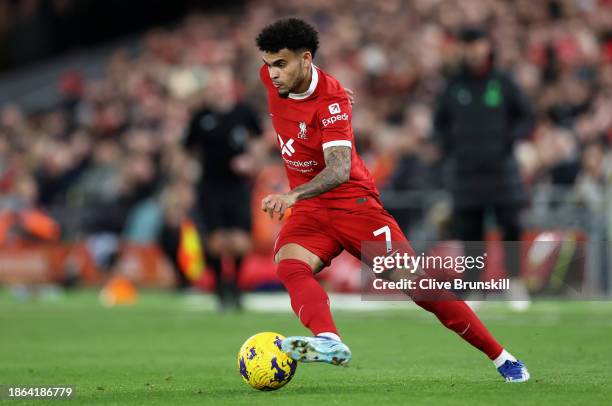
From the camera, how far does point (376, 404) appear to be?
21.4 ft

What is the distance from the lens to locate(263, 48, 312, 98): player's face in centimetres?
739

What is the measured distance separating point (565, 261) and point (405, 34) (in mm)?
11612

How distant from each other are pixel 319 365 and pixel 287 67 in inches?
101

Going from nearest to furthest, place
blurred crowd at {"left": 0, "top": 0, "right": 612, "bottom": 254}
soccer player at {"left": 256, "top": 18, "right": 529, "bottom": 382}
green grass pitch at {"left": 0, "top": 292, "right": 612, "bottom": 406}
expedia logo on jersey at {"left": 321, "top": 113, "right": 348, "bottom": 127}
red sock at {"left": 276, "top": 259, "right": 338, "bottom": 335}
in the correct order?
green grass pitch at {"left": 0, "top": 292, "right": 612, "bottom": 406} → red sock at {"left": 276, "top": 259, "right": 338, "bottom": 335} → soccer player at {"left": 256, "top": 18, "right": 529, "bottom": 382} → expedia logo on jersey at {"left": 321, "top": 113, "right": 348, "bottom": 127} → blurred crowd at {"left": 0, "top": 0, "right": 612, "bottom": 254}

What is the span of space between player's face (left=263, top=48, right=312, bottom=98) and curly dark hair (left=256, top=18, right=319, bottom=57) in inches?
1.3

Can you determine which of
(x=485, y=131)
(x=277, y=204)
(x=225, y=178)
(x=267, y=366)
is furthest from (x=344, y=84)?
(x=277, y=204)

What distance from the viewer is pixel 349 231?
764 centimetres

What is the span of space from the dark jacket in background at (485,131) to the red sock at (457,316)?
20.7ft

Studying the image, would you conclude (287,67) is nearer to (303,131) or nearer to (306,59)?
(306,59)

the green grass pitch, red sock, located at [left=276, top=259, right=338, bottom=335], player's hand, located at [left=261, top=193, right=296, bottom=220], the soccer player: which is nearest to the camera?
player's hand, located at [left=261, top=193, right=296, bottom=220]

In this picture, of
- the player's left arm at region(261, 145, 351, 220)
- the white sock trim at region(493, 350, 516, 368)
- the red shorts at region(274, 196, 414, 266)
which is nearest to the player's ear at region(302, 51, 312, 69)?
the player's left arm at region(261, 145, 351, 220)

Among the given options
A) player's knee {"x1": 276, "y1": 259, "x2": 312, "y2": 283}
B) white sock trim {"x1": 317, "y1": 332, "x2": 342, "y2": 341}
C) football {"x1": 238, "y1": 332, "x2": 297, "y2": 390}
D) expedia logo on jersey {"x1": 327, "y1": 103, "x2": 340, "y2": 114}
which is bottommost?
football {"x1": 238, "y1": 332, "x2": 297, "y2": 390}

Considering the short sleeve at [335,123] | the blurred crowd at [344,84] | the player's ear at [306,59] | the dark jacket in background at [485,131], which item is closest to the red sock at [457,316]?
the short sleeve at [335,123]

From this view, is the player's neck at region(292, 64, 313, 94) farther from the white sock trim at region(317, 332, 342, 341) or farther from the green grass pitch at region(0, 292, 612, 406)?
the green grass pitch at region(0, 292, 612, 406)
